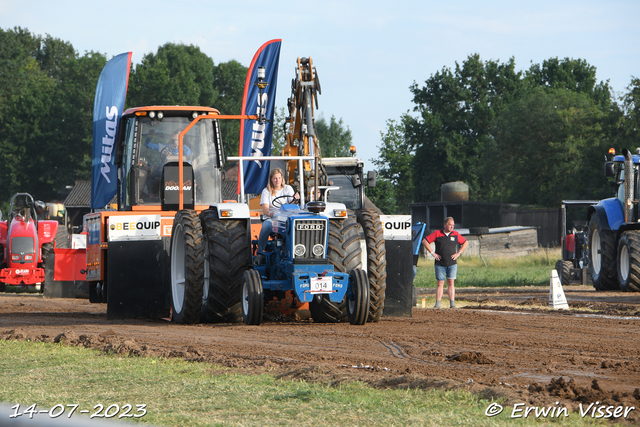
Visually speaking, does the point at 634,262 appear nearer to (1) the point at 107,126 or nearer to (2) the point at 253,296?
(2) the point at 253,296

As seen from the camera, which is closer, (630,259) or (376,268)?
(376,268)

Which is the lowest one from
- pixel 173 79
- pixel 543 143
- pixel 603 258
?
pixel 603 258

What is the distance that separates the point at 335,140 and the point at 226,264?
256ft

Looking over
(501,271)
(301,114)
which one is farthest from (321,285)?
(501,271)

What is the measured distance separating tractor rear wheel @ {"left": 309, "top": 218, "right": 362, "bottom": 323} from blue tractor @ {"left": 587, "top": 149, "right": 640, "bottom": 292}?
8.91m

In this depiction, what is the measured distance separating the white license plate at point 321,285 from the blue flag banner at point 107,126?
8.09m

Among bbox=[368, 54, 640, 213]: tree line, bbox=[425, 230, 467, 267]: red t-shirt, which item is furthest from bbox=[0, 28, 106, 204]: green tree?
bbox=[425, 230, 467, 267]: red t-shirt

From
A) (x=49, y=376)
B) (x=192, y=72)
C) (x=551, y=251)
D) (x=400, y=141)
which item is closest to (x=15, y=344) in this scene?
(x=49, y=376)

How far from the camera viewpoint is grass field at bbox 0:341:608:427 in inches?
174

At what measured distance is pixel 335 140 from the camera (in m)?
87.3

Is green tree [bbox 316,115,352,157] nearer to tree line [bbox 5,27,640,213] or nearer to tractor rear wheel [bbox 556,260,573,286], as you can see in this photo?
tree line [bbox 5,27,640,213]

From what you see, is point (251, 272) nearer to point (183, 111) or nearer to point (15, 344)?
point (15, 344)

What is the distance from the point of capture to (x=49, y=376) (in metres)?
6.08

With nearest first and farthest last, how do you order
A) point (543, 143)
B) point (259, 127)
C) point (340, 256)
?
point (340, 256) → point (259, 127) → point (543, 143)
